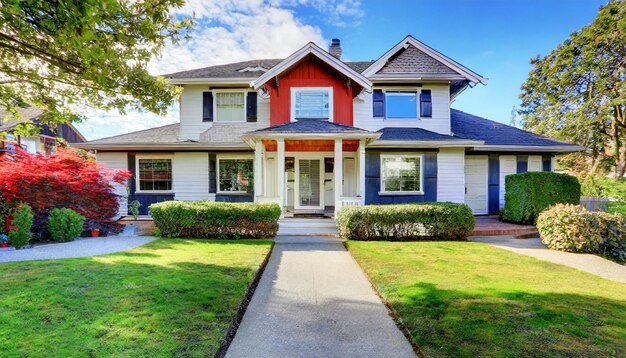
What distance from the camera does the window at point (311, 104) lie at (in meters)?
12.1

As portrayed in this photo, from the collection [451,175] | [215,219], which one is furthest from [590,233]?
[215,219]

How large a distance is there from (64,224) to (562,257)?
42.3ft

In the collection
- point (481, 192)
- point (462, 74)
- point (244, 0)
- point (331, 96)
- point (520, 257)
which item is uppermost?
point (244, 0)

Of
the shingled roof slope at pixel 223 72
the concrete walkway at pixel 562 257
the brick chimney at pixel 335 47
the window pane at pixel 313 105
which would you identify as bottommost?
the concrete walkway at pixel 562 257

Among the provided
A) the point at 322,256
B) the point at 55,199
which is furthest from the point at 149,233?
the point at 322,256

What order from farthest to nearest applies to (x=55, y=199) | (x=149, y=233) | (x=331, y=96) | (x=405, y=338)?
(x=331, y=96), (x=149, y=233), (x=55, y=199), (x=405, y=338)

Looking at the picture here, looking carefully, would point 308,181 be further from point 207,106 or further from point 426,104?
point 426,104

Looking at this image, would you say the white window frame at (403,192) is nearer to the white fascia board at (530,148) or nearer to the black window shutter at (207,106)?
the white fascia board at (530,148)

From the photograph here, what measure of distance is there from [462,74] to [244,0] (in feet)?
31.3

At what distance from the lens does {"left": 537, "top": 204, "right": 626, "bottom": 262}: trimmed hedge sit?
7133mm

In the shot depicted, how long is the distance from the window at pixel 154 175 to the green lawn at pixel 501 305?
9964mm

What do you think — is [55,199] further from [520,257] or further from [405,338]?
[520,257]

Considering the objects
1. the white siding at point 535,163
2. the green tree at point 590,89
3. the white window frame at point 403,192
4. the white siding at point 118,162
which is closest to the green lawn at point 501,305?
the white window frame at point 403,192

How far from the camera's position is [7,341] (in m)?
2.68
